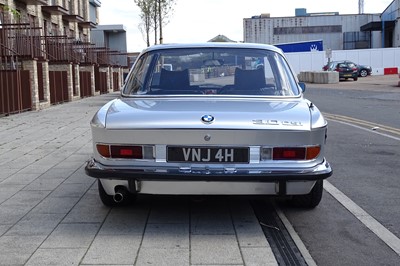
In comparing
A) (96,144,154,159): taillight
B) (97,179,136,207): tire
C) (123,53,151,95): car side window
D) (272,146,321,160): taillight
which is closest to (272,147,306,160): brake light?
(272,146,321,160): taillight

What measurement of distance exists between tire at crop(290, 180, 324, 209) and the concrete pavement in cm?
48

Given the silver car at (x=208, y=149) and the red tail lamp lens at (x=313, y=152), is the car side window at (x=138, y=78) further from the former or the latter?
the red tail lamp lens at (x=313, y=152)

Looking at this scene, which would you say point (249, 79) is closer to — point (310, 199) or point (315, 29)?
point (310, 199)

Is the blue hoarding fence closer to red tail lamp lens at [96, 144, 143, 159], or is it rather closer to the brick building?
the brick building

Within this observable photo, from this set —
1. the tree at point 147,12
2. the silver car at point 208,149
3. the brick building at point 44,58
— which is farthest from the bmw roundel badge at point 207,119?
the tree at point 147,12

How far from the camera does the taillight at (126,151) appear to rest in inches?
181

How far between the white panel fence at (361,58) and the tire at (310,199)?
48.3 m

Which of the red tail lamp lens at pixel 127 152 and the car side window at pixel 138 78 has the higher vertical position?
the car side window at pixel 138 78

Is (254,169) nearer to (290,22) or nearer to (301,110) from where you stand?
(301,110)

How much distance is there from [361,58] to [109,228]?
5165cm

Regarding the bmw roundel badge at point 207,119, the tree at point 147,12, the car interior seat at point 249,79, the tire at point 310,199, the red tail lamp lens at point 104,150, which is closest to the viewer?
the bmw roundel badge at point 207,119

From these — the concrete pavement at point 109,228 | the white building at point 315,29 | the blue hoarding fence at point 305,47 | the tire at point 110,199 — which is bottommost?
the concrete pavement at point 109,228

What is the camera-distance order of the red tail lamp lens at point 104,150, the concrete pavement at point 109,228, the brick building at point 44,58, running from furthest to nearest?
the brick building at point 44,58 → the red tail lamp lens at point 104,150 → the concrete pavement at point 109,228

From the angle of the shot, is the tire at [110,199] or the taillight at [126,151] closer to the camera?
the taillight at [126,151]
